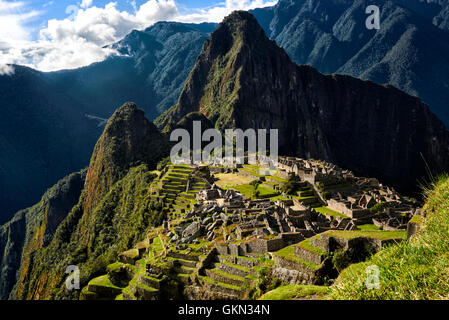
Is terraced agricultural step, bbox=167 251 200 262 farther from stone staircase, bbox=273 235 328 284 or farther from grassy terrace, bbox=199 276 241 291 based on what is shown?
stone staircase, bbox=273 235 328 284

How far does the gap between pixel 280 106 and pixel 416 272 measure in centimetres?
16497

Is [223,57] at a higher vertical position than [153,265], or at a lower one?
higher

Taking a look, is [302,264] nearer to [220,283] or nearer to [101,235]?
[220,283]

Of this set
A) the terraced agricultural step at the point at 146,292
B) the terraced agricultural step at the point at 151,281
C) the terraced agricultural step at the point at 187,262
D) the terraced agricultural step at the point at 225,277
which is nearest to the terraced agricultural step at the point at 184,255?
the terraced agricultural step at the point at 187,262

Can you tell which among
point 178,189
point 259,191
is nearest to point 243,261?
point 259,191

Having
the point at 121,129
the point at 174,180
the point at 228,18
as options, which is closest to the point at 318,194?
the point at 174,180

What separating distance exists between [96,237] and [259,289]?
175 ft

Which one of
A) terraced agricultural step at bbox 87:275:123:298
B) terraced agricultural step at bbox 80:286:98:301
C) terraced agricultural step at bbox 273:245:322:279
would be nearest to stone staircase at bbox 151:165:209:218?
terraced agricultural step at bbox 87:275:123:298

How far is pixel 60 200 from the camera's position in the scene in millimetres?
111062

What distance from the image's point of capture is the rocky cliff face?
14850 centimetres

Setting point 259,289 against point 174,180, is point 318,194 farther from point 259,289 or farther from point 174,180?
point 259,289

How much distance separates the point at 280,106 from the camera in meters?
166

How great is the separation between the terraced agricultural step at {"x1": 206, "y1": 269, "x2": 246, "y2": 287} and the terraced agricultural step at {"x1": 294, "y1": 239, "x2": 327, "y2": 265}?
9.14 ft

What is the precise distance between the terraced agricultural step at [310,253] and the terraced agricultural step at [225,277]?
9.14 ft
